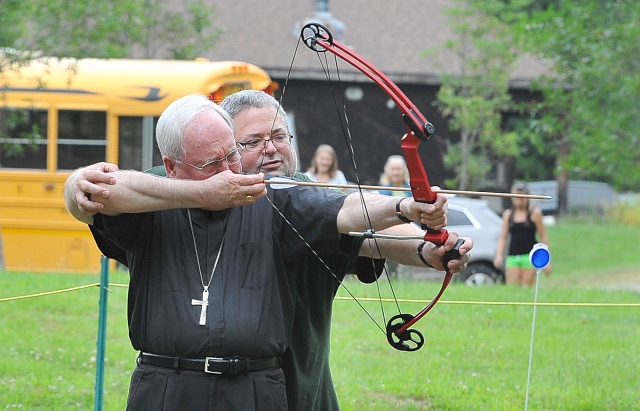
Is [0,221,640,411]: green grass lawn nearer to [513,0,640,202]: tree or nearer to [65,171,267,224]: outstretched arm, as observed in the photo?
[65,171,267,224]: outstretched arm

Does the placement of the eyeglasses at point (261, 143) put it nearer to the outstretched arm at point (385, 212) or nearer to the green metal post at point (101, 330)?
the outstretched arm at point (385, 212)

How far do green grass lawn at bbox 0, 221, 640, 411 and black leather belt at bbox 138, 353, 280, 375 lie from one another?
2.41 metres

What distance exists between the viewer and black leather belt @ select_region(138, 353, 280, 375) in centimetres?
270

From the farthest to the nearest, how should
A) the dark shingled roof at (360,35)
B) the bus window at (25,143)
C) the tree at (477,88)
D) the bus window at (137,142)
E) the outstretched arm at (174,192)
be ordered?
the dark shingled roof at (360,35), the tree at (477,88), the bus window at (137,142), the bus window at (25,143), the outstretched arm at (174,192)

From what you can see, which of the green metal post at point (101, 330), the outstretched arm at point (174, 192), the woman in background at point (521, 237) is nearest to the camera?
the outstretched arm at point (174, 192)

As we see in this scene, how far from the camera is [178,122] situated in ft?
9.04

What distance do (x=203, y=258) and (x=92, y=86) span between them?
9.70 meters

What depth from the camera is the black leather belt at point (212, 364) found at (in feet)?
8.87

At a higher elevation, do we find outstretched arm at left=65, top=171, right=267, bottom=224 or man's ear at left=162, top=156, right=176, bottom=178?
man's ear at left=162, top=156, right=176, bottom=178

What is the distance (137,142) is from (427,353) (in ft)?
20.5

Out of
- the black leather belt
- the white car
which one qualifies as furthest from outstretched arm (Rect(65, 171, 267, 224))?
the white car

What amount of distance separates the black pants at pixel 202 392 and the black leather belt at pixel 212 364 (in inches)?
0.6

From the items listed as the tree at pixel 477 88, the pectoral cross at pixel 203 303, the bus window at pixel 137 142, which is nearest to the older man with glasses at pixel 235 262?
the pectoral cross at pixel 203 303

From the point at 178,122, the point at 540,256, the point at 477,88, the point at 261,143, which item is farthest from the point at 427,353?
the point at 477,88
